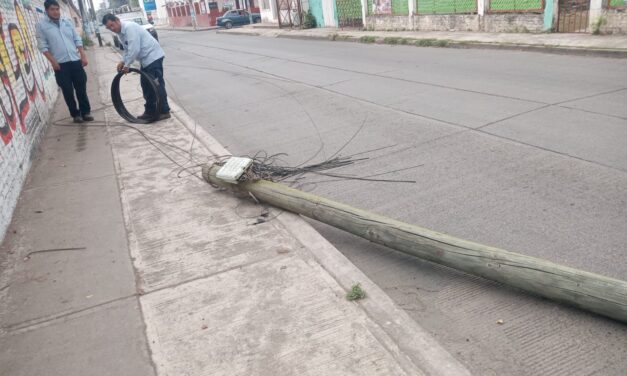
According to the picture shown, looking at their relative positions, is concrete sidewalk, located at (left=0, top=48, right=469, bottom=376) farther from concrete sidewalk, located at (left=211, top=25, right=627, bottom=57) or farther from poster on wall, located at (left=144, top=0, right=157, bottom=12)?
poster on wall, located at (left=144, top=0, right=157, bottom=12)

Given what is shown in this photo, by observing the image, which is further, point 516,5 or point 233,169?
point 516,5

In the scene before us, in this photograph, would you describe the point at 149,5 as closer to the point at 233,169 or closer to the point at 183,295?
the point at 233,169

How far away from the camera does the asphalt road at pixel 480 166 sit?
2957 millimetres

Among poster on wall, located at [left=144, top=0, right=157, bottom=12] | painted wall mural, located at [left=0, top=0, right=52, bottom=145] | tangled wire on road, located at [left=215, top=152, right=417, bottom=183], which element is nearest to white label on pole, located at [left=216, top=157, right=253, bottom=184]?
tangled wire on road, located at [left=215, top=152, right=417, bottom=183]

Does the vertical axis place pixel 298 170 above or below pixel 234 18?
below

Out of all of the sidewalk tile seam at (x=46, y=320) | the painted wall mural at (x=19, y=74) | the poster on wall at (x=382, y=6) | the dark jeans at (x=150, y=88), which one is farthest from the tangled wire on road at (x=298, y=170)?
the poster on wall at (x=382, y=6)

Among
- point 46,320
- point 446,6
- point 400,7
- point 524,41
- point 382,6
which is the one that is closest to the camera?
point 46,320

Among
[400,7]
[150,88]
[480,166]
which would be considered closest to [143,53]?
[150,88]

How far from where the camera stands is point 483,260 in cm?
326

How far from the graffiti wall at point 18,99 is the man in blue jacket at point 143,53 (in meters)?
1.60

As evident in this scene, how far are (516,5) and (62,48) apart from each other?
1331cm

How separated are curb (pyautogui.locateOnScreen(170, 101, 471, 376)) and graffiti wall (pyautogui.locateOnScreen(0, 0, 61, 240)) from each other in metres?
3.02

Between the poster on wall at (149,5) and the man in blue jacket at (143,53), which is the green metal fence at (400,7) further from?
the poster on wall at (149,5)

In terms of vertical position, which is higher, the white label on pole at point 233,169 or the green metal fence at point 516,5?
the green metal fence at point 516,5
